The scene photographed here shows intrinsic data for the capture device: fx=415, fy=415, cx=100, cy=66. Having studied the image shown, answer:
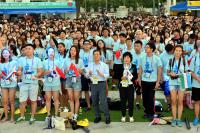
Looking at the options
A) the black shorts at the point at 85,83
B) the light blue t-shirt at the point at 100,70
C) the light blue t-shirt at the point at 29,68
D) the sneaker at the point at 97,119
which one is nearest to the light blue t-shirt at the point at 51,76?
the light blue t-shirt at the point at 29,68

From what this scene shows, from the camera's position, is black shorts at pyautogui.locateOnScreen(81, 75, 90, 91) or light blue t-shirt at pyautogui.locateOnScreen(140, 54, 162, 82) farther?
Result: black shorts at pyautogui.locateOnScreen(81, 75, 90, 91)

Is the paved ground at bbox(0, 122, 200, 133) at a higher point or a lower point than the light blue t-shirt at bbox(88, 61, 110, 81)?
lower

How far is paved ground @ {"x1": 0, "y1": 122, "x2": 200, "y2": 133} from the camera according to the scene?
29.2ft

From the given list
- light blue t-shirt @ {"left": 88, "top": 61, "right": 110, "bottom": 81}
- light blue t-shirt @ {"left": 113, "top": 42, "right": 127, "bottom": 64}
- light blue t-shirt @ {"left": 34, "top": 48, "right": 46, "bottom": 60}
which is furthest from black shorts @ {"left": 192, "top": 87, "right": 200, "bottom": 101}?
light blue t-shirt @ {"left": 34, "top": 48, "right": 46, "bottom": 60}

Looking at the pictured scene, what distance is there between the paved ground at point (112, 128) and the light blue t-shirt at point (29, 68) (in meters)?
1.04

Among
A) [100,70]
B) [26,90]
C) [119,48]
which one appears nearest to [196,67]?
[100,70]

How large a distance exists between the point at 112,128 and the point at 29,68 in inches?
91.8

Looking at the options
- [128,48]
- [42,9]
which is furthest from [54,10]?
[128,48]

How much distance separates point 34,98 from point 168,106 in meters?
3.53

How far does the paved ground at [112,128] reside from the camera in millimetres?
8906

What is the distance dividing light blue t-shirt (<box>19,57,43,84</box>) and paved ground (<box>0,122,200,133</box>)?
1.04m

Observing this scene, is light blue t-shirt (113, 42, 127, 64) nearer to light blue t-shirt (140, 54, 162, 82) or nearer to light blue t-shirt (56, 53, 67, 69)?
light blue t-shirt (56, 53, 67, 69)

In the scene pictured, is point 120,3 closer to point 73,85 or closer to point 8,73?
point 73,85

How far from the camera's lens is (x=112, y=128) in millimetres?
9141
